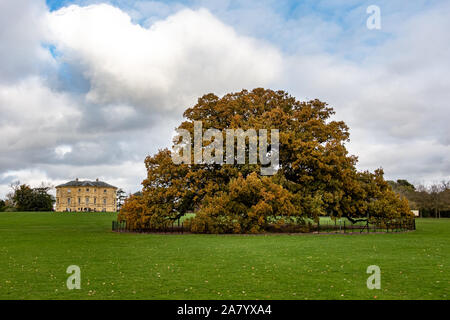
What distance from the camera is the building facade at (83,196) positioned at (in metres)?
126

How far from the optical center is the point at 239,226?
30.0 meters

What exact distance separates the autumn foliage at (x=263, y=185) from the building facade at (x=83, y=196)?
99155 millimetres

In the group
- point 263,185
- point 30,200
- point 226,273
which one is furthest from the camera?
point 30,200

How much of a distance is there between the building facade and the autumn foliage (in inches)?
3904

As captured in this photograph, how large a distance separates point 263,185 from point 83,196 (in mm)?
110514

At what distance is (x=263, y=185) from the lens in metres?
29.7

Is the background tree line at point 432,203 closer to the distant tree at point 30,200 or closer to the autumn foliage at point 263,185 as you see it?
the autumn foliage at point 263,185

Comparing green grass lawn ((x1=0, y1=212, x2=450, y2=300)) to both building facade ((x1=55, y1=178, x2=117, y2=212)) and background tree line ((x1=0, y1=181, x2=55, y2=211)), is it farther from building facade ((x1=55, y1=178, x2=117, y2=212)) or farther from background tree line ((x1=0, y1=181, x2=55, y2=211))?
building facade ((x1=55, y1=178, x2=117, y2=212))

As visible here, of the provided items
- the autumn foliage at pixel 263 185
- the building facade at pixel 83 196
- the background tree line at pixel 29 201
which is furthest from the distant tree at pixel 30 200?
the autumn foliage at pixel 263 185

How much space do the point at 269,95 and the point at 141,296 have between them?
31234 millimetres

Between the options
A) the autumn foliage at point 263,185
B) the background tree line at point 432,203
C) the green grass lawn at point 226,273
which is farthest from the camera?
the background tree line at point 432,203

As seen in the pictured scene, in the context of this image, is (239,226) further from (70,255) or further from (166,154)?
(70,255)

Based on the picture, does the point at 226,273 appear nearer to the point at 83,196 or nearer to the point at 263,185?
the point at 263,185

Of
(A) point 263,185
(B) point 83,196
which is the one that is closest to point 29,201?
(B) point 83,196
